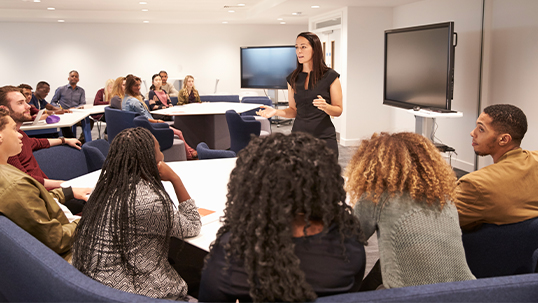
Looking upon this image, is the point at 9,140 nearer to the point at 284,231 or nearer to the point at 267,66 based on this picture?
the point at 284,231

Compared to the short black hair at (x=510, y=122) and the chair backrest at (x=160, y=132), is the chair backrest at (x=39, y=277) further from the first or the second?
the chair backrest at (x=160, y=132)

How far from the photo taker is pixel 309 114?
3.35 m

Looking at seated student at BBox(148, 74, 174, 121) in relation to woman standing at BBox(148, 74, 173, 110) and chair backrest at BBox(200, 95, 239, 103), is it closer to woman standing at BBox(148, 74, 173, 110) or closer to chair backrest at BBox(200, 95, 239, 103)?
woman standing at BBox(148, 74, 173, 110)

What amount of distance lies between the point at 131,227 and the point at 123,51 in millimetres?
12302

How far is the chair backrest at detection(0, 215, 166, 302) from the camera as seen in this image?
1101 millimetres

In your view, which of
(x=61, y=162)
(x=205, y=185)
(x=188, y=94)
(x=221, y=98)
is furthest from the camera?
(x=221, y=98)

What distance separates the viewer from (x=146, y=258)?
1.61 metres

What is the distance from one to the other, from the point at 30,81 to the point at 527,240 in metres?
13.6

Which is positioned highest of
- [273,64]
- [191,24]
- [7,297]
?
[191,24]

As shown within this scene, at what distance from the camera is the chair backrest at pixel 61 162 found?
9.81 ft

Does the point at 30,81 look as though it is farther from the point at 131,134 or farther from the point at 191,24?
the point at 131,134

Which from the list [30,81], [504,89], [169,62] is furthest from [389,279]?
[30,81]

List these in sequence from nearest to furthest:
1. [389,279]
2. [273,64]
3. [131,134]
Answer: [389,279]
[131,134]
[273,64]

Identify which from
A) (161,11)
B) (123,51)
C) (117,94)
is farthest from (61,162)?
(123,51)
